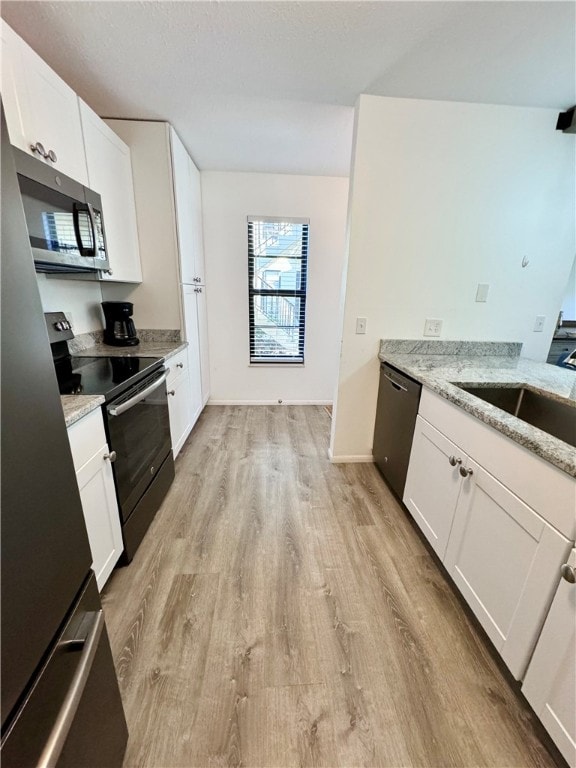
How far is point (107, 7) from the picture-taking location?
1250 millimetres

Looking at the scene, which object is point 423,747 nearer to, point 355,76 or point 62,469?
point 62,469

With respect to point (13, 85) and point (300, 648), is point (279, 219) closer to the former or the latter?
point (13, 85)

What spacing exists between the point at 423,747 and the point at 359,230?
2430 millimetres

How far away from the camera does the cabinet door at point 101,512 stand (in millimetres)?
1207

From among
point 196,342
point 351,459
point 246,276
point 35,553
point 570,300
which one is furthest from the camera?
point 246,276

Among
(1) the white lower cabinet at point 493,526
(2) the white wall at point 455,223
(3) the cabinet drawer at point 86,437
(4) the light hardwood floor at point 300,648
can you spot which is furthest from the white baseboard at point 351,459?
(3) the cabinet drawer at point 86,437

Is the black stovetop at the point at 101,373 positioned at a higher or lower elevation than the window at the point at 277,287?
lower

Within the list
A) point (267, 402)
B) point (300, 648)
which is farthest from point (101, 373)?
point (267, 402)

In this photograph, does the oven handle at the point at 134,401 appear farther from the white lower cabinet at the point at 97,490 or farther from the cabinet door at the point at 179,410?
the cabinet door at the point at 179,410

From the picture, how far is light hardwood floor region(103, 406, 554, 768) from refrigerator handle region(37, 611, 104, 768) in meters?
0.62

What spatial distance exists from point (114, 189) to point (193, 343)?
1249 mm

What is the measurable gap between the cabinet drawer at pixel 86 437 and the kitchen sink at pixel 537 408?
175 centimetres

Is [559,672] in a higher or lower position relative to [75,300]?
lower

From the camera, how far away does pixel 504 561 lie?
3.66ft
